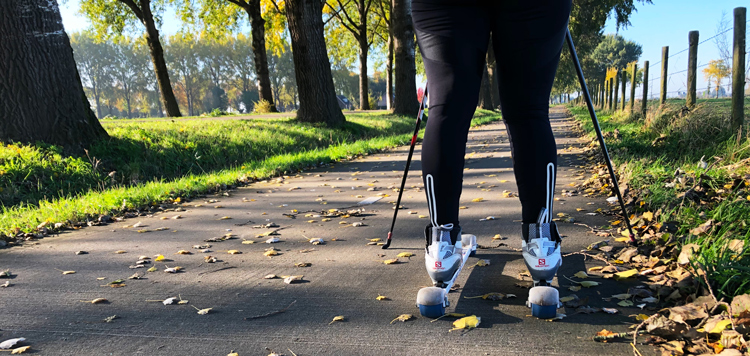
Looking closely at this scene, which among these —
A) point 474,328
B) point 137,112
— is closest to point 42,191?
point 474,328

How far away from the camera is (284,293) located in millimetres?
2459

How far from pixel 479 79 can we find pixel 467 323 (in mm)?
1025

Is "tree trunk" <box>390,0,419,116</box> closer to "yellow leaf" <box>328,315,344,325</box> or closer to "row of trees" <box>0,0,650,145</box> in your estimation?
"row of trees" <box>0,0,650,145</box>

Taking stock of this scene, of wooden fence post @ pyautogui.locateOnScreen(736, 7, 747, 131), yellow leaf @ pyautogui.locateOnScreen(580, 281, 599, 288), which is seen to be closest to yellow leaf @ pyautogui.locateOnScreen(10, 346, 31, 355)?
yellow leaf @ pyautogui.locateOnScreen(580, 281, 599, 288)

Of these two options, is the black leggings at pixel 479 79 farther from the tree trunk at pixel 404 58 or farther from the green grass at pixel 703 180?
the tree trunk at pixel 404 58

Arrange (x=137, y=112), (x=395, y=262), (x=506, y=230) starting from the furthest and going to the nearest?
(x=137, y=112) → (x=506, y=230) → (x=395, y=262)

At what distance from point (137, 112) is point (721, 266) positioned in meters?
120

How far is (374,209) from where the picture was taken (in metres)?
4.62

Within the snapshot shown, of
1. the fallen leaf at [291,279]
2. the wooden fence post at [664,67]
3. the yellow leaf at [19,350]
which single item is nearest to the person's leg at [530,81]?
the fallen leaf at [291,279]

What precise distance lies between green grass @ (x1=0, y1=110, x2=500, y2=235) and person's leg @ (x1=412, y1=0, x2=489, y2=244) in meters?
3.54

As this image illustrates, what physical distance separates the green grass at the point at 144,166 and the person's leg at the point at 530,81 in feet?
12.7

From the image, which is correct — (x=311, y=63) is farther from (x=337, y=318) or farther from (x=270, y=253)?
(x=337, y=318)

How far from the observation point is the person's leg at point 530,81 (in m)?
2.06

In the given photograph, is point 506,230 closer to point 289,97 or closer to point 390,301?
point 390,301
